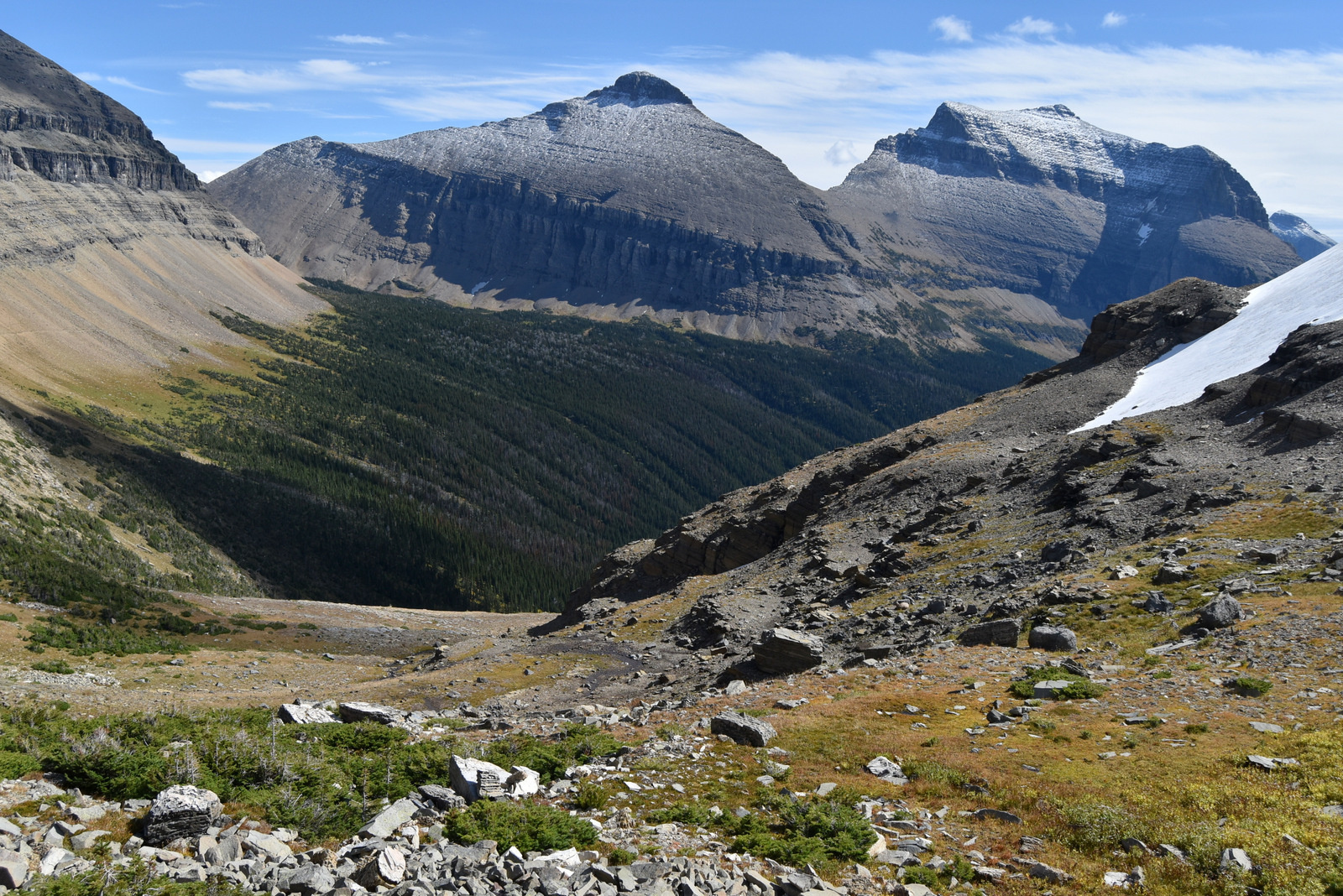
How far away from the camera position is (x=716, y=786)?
1992 centimetres

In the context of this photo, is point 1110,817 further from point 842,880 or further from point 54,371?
point 54,371

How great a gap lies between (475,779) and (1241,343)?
72395 millimetres

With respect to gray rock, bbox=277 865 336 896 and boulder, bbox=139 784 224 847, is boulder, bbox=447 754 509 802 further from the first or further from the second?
boulder, bbox=139 784 224 847

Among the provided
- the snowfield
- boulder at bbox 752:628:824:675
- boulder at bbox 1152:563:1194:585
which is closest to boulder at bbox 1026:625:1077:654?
boulder at bbox 1152:563:1194:585

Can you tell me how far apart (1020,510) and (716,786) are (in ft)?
115

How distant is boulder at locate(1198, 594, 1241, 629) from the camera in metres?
27.7

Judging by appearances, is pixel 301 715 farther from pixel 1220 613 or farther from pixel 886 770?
pixel 1220 613

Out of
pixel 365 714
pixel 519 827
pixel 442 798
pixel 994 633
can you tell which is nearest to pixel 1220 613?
pixel 994 633

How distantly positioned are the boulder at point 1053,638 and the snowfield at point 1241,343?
37.8 metres

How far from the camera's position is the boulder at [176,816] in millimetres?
15070

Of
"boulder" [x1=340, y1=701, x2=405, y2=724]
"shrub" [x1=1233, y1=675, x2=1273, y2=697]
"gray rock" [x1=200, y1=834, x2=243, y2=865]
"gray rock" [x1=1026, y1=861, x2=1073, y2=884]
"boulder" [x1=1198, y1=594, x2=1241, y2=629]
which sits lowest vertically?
"boulder" [x1=340, y1=701, x2=405, y2=724]

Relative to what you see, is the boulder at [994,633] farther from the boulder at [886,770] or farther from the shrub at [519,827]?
the shrub at [519,827]

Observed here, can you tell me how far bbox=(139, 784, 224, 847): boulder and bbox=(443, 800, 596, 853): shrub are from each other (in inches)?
172

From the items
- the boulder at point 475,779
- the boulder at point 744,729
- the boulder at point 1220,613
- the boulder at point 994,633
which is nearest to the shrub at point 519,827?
the boulder at point 475,779
